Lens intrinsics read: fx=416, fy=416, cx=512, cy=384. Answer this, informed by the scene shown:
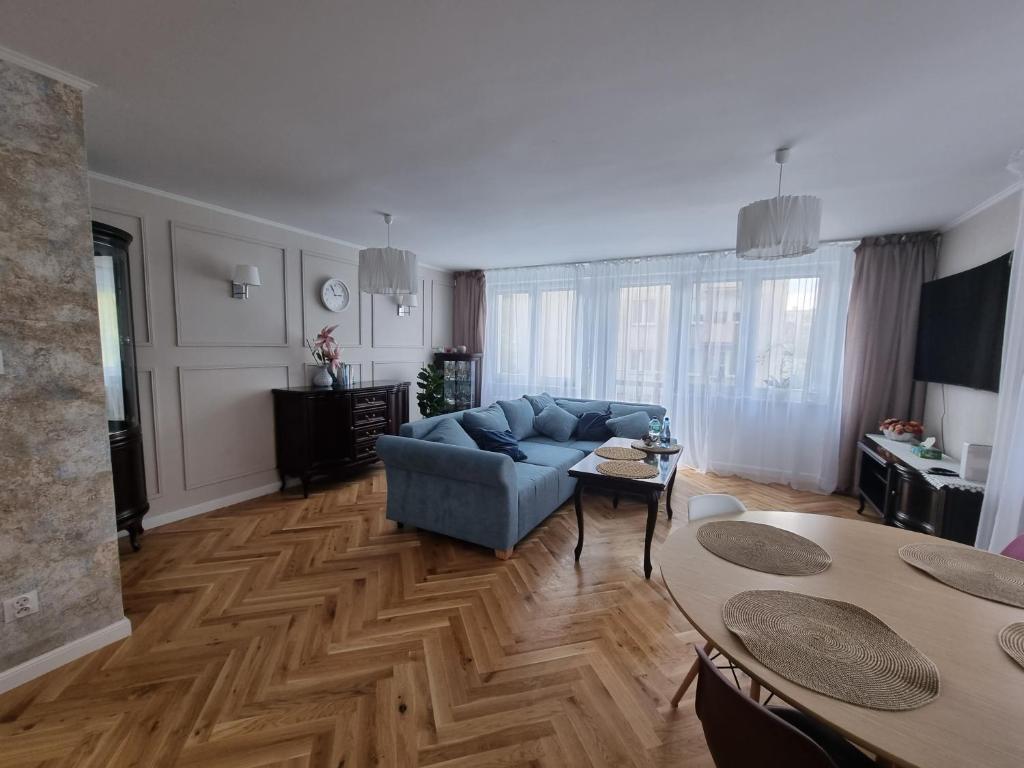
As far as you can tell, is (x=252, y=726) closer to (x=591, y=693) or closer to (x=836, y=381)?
(x=591, y=693)

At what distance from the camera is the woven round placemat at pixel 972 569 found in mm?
1194

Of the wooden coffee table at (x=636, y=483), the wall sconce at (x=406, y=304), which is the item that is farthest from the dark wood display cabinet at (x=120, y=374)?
the wooden coffee table at (x=636, y=483)

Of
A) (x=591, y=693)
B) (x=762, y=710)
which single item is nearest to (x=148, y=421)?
(x=591, y=693)

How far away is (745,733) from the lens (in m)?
0.83

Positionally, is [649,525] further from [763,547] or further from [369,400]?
[369,400]

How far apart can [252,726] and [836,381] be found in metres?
4.89

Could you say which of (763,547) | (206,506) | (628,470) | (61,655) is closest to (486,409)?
(628,470)

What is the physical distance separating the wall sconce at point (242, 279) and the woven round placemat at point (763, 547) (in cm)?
358

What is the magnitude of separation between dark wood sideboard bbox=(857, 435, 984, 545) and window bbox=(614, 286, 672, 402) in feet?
6.43

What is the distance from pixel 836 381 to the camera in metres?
3.97

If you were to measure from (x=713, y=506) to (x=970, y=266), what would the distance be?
10.2ft

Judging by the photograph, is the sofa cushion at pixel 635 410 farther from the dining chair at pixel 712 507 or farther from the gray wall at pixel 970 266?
the dining chair at pixel 712 507

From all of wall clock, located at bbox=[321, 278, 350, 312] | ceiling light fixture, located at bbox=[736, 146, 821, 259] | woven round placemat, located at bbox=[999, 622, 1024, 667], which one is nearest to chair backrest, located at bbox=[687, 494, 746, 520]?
woven round placemat, located at bbox=[999, 622, 1024, 667]

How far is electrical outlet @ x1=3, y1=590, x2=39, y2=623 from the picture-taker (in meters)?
1.63
